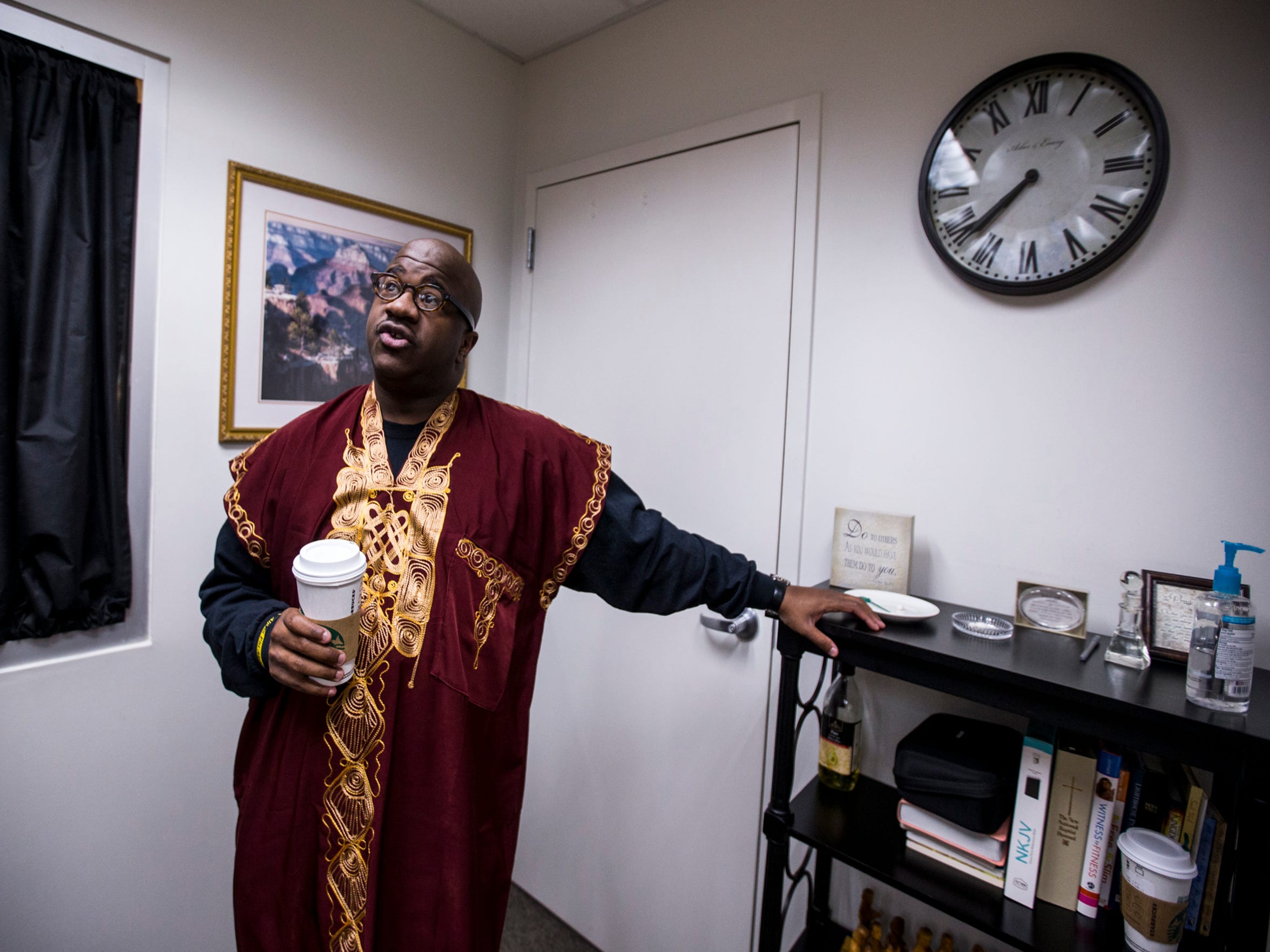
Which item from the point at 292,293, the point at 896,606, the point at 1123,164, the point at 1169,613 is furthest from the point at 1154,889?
the point at 292,293

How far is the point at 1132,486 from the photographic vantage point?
119cm

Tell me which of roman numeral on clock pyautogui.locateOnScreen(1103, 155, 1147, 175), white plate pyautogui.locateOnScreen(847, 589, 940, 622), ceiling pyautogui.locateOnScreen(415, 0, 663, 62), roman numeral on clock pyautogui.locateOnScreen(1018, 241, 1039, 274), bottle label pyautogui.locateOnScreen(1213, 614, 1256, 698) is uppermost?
ceiling pyautogui.locateOnScreen(415, 0, 663, 62)

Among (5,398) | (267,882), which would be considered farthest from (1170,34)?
(5,398)

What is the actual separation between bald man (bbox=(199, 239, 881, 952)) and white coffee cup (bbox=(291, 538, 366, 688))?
74mm

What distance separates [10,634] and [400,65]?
5.57ft

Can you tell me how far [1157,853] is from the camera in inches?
36.9

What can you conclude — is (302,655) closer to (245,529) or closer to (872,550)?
(245,529)

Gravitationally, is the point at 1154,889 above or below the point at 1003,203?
below

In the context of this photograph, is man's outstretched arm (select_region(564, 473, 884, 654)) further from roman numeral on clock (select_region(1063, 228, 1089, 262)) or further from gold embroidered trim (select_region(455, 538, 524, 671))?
roman numeral on clock (select_region(1063, 228, 1089, 262))

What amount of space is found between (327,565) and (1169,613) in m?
1.25

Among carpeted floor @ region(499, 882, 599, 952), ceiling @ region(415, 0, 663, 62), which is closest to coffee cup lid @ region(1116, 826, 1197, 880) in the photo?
carpeted floor @ region(499, 882, 599, 952)

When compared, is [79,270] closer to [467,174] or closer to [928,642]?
[467,174]

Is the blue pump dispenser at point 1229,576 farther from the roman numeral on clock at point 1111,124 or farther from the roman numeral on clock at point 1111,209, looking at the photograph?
the roman numeral on clock at point 1111,124

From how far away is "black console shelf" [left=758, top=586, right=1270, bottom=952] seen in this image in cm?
81
